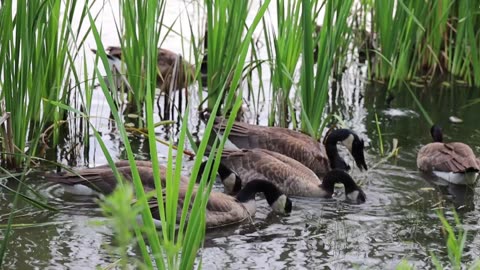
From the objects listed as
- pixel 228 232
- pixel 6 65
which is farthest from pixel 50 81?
pixel 228 232

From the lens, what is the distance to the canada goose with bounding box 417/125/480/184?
27.8 ft

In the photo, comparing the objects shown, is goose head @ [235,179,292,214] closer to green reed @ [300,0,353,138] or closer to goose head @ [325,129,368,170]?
green reed @ [300,0,353,138]

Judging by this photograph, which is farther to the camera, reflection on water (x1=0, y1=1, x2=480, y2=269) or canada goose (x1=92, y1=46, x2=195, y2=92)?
canada goose (x1=92, y1=46, x2=195, y2=92)

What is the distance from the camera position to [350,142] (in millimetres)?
8766

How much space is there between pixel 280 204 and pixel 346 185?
2.24ft

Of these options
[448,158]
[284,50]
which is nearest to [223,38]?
[284,50]

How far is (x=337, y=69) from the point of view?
1123 centimetres

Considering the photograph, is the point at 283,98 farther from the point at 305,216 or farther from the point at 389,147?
the point at 305,216

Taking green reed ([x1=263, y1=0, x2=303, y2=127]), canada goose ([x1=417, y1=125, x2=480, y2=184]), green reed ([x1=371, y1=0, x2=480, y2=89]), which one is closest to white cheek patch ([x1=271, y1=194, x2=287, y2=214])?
green reed ([x1=263, y1=0, x2=303, y2=127])

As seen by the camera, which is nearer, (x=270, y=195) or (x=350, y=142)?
(x=270, y=195)

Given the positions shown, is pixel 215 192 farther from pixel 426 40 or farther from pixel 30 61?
pixel 426 40

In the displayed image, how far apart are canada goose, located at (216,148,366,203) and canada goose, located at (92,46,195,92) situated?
1.12 m

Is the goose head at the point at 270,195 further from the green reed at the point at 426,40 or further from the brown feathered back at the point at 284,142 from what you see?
the green reed at the point at 426,40

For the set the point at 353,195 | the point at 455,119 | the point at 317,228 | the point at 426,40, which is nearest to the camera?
the point at 317,228
